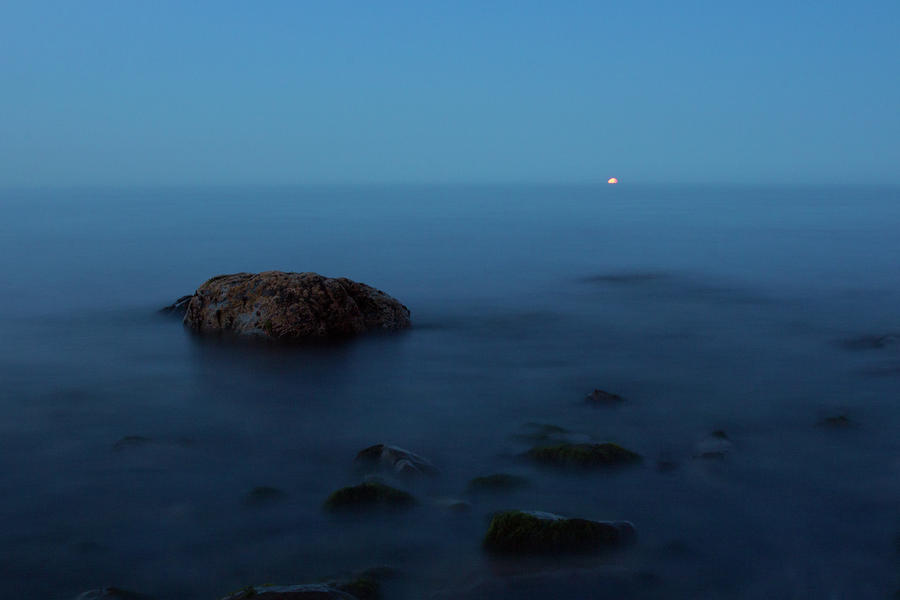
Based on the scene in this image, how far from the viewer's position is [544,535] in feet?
17.1

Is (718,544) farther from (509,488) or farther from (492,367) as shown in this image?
(492,367)

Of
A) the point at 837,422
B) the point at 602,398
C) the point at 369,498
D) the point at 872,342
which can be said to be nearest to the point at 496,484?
the point at 369,498

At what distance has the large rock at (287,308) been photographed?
11320mm

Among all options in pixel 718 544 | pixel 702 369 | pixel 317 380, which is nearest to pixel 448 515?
pixel 718 544

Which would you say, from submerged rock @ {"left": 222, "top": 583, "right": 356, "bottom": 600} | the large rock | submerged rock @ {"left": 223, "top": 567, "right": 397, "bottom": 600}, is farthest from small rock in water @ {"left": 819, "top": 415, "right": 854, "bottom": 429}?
the large rock

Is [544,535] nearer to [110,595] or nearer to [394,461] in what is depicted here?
[394,461]

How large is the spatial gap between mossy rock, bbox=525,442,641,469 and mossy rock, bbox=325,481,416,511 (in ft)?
4.21

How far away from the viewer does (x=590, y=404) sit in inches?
334

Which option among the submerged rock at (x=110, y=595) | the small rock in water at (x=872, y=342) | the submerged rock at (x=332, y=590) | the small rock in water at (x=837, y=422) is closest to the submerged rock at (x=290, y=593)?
the submerged rock at (x=332, y=590)

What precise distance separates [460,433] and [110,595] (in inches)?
140

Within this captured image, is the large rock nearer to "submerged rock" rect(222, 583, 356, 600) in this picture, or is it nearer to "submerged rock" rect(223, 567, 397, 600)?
"submerged rock" rect(223, 567, 397, 600)

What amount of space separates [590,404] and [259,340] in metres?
4.69

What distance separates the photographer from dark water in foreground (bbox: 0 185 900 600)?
5145 mm

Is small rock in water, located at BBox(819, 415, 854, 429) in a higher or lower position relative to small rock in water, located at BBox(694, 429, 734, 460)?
higher
